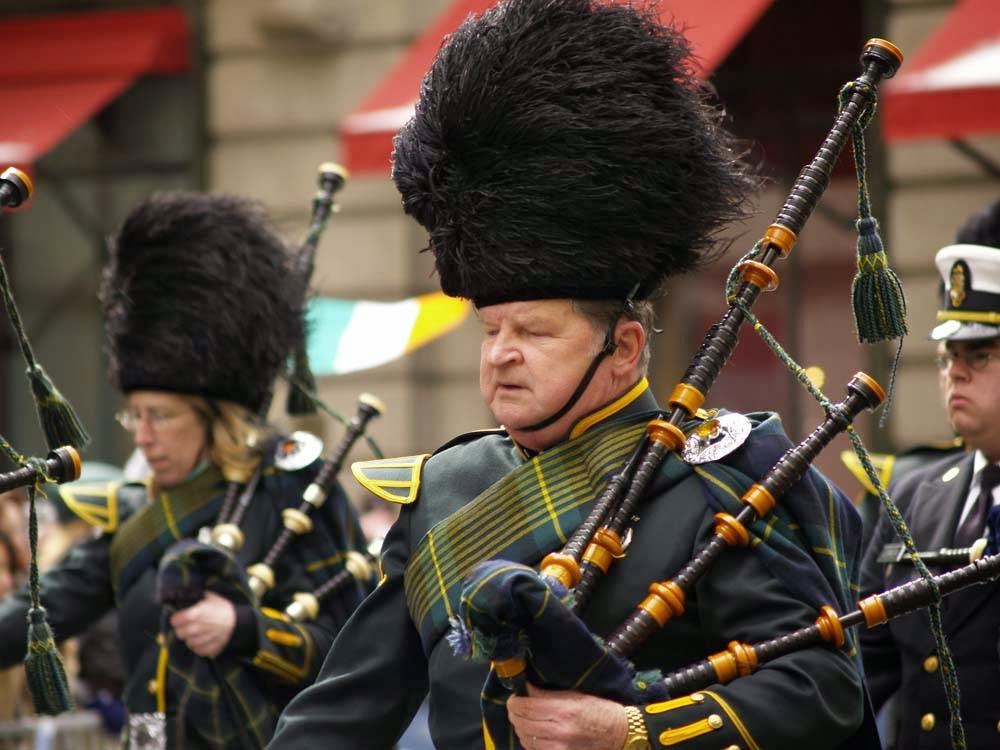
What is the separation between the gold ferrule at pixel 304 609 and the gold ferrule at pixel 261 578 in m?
0.09

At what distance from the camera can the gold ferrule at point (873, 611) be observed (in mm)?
3152

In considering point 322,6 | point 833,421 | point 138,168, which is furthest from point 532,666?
point 138,168

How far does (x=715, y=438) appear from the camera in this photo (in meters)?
3.30

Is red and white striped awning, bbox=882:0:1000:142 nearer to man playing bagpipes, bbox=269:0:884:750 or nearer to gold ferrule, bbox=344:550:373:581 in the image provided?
gold ferrule, bbox=344:550:373:581

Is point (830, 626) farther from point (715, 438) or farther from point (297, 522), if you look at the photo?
point (297, 522)

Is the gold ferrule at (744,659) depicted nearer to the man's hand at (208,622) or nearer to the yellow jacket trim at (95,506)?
the man's hand at (208,622)

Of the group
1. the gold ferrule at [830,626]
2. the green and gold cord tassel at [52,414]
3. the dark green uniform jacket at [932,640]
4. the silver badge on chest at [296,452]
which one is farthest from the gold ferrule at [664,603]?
the silver badge on chest at [296,452]

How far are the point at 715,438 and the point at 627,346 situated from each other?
0.25 metres

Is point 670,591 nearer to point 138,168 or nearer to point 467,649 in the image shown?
point 467,649

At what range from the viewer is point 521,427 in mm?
3357

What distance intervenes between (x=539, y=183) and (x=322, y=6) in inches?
260

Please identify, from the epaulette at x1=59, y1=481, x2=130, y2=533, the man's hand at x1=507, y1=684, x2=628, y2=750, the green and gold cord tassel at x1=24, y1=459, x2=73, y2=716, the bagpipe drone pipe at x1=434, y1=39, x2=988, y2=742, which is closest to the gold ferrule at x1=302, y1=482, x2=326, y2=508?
the epaulette at x1=59, y1=481, x2=130, y2=533

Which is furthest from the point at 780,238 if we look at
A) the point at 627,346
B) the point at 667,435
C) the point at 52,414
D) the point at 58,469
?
the point at 52,414

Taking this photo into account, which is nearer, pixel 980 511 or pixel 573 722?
pixel 573 722
